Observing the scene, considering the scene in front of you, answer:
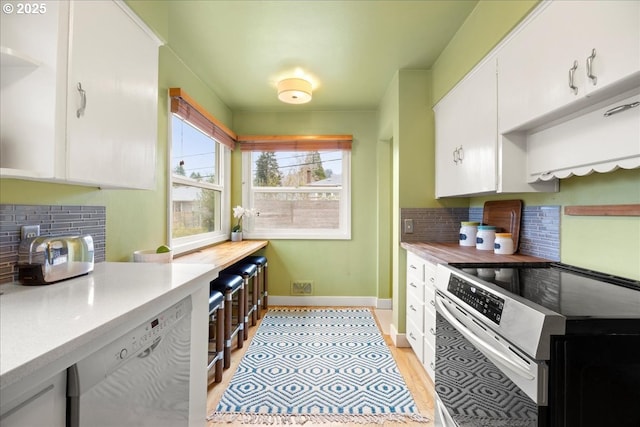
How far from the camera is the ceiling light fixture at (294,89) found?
2.63 m

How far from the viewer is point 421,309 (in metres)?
2.04

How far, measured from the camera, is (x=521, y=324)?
849mm

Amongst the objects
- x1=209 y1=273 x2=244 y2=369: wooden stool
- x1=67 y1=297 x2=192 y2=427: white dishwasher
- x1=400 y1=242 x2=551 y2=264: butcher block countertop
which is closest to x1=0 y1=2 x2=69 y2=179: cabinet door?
x1=67 y1=297 x2=192 y2=427: white dishwasher

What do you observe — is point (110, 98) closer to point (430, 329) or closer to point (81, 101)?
point (81, 101)

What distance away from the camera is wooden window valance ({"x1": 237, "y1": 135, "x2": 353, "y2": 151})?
3.50 meters

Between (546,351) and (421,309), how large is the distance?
1302 mm

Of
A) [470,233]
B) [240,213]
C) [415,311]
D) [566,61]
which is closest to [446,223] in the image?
[470,233]

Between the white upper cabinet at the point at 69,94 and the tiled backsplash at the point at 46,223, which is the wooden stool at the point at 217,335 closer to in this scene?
the tiled backsplash at the point at 46,223

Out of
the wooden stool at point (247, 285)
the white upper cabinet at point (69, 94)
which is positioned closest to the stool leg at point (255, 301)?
the wooden stool at point (247, 285)

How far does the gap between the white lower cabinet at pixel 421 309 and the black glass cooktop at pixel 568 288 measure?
0.42 meters

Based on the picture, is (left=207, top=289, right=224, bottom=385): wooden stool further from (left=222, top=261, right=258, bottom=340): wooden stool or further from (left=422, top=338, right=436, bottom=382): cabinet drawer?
(left=422, top=338, right=436, bottom=382): cabinet drawer

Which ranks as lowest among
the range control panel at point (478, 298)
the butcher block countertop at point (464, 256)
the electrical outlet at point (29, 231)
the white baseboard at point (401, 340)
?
the white baseboard at point (401, 340)

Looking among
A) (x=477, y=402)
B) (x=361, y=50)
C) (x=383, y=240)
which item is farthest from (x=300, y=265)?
(x=477, y=402)

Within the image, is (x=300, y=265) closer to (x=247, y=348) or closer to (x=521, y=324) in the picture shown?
(x=247, y=348)
